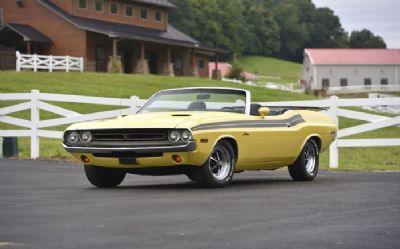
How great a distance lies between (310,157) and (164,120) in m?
3.05

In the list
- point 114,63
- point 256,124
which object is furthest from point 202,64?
point 256,124

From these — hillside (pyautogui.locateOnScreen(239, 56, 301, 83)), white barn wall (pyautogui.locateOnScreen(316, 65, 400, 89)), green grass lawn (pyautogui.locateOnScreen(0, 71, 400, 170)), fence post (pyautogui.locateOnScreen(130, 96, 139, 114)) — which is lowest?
fence post (pyautogui.locateOnScreen(130, 96, 139, 114))

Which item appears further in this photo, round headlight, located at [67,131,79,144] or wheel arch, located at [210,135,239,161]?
round headlight, located at [67,131,79,144]

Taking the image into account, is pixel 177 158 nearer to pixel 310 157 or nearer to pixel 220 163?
pixel 220 163

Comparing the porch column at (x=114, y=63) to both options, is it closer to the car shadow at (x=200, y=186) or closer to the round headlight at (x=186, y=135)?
the car shadow at (x=200, y=186)

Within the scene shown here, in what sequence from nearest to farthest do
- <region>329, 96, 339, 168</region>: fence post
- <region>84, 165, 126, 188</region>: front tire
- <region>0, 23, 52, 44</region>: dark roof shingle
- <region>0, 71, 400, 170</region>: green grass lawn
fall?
<region>84, 165, 126, 188</region>: front tire < <region>329, 96, 339, 168</region>: fence post < <region>0, 71, 400, 170</region>: green grass lawn < <region>0, 23, 52, 44</region>: dark roof shingle

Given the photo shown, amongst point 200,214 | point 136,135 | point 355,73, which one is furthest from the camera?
point 355,73

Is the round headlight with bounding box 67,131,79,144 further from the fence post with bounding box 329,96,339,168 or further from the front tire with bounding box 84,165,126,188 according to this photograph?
the fence post with bounding box 329,96,339,168

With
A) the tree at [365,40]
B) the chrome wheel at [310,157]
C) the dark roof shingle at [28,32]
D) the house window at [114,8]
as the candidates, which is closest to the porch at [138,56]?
the house window at [114,8]

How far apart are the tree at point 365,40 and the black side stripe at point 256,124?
158m

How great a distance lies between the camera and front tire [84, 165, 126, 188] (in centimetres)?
1100

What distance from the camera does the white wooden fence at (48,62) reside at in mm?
45925

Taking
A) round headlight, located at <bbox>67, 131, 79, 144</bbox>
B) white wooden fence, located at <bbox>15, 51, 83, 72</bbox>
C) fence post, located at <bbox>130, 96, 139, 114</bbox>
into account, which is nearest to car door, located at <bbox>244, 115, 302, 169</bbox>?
round headlight, located at <bbox>67, 131, 79, 144</bbox>

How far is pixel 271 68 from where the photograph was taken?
488ft
